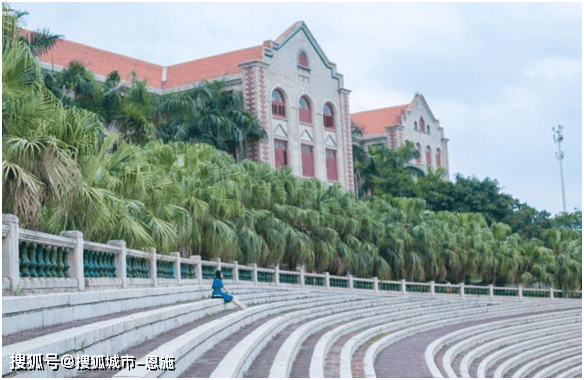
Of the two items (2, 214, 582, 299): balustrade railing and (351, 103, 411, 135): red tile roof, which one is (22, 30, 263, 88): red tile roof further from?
(2, 214, 582, 299): balustrade railing

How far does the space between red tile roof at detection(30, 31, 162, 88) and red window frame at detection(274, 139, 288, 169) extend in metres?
9.32

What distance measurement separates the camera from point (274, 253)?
1398 inches

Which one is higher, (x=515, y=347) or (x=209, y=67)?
(x=209, y=67)

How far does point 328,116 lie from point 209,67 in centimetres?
900

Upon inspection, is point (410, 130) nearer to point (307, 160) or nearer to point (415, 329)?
point (307, 160)

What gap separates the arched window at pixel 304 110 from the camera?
57344mm

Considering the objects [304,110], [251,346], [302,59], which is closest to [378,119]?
[304,110]

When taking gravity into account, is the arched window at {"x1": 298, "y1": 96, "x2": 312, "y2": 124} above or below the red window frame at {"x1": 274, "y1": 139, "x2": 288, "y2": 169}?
above

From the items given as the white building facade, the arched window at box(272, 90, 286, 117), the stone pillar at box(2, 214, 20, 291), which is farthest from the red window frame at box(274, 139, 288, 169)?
the stone pillar at box(2, 214, 20, 291)

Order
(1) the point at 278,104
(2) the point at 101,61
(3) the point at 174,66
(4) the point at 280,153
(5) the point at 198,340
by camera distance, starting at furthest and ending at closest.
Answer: (3) the point at 174,66 → (1) the point at 278,104 → (4) the point at 280,153 → (2) the point at 101,61 → (5) the point at 198,340

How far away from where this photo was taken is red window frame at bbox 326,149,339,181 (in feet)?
195

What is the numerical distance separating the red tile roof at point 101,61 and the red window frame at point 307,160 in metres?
10.7

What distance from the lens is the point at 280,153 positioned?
55.3m

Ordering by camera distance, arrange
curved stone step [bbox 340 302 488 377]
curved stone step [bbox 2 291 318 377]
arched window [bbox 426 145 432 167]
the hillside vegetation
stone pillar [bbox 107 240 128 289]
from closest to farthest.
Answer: curved stone step [bbox 2 291 318 377]
the hillside vegetation
curved stone step [bbox 340 302 488 377]
stone pillar [bbox 107 240 128 289]
arched window [bbox 426 145 432 167]
